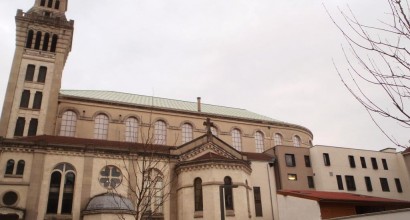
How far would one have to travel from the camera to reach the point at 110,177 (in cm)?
3181

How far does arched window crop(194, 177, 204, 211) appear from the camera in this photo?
31.1m

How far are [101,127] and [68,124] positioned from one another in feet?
12.7

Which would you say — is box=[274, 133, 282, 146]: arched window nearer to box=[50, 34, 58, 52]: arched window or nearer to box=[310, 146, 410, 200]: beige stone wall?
box=[310, 146, 410, 200]: beige stone wall

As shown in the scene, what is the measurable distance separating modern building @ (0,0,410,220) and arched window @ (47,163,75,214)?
8 cm

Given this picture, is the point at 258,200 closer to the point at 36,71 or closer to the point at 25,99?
the point at 25,99

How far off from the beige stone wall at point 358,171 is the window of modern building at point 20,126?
115 ft

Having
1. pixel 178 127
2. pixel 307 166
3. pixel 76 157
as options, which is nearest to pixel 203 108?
pixel 178 127

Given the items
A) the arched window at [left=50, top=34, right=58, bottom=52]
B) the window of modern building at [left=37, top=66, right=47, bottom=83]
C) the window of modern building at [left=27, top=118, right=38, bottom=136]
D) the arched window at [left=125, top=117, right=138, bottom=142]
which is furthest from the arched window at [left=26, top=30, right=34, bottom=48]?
the arched window at [left=125, top=117, right=138, bottom=142]

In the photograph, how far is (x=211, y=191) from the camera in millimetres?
30875

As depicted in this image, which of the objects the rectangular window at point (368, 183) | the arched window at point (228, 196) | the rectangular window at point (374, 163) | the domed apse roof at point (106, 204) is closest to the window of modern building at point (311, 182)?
the rectangular window at point (368, 183)

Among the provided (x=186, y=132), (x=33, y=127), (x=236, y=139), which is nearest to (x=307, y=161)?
(x=236, y=139)

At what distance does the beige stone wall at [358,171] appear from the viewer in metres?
43.3

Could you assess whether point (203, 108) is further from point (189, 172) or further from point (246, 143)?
point (189, 172)

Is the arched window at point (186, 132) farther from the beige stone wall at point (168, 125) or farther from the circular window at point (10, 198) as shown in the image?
the circular window at point (10, 198)
